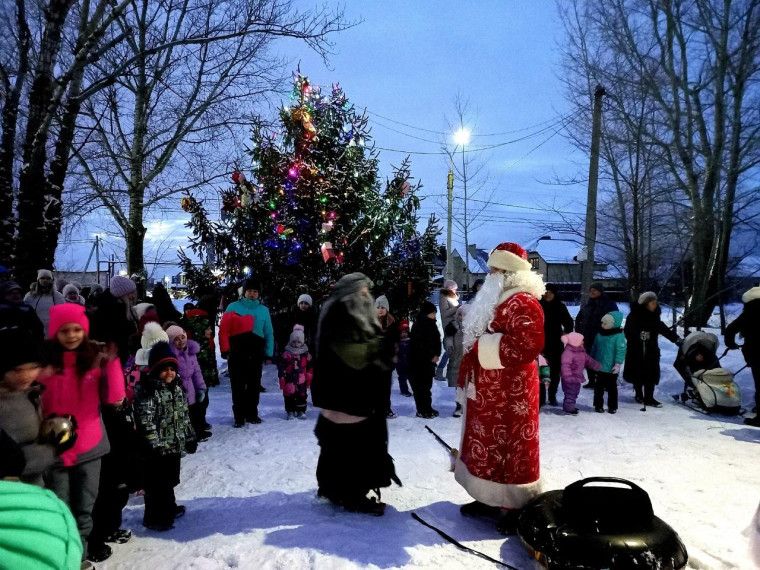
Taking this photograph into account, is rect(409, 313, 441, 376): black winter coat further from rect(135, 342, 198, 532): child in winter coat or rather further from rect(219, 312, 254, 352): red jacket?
rect(135, 342, 198, 532): child in winter coat

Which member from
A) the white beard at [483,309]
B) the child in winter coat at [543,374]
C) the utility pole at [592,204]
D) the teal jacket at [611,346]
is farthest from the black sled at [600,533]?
the utility pole at [592,204]

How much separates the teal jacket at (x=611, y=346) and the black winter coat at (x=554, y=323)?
1.88 ft

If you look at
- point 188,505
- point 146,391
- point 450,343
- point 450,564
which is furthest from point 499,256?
point 450,343

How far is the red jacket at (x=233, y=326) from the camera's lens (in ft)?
22.8

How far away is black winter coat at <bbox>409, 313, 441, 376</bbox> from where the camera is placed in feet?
25.4

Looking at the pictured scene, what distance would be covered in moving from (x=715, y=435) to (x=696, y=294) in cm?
831

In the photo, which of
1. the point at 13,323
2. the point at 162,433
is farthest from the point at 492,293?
the point at 13,323

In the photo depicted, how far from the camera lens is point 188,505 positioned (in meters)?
4.34

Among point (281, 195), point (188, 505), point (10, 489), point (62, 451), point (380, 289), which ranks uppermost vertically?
point (281, 195)

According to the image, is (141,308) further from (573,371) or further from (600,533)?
(573,371)

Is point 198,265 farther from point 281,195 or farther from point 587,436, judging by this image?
point 587,436

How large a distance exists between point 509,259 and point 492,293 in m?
0.30

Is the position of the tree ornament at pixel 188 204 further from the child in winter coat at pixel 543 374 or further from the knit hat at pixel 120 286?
the child in winter coat at pixel 543 374

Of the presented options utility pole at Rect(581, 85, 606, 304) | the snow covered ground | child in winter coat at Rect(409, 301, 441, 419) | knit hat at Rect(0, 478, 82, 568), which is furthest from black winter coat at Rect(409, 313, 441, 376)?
knit hat at Rect(0, 478, 82, 568)
